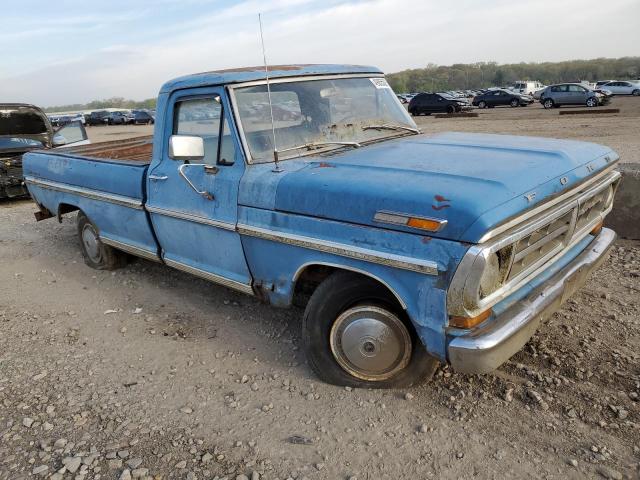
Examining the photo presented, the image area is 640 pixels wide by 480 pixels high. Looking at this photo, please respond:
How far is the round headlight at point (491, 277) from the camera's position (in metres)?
2.49

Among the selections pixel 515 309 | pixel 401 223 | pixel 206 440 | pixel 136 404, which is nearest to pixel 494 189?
pixel 401 223

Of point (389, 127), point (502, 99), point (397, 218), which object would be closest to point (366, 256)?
point (397, 218)

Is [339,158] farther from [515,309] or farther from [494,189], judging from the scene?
[515,309]

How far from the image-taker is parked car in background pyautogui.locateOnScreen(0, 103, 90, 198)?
9.48 metres

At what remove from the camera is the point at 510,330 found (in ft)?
8.48

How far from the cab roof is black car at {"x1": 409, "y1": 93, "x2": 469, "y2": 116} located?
91.8 ft

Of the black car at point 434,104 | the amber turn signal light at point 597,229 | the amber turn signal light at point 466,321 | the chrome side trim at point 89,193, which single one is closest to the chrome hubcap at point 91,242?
the chrome side trim at point 89,193

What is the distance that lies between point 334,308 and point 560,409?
1.39 meters

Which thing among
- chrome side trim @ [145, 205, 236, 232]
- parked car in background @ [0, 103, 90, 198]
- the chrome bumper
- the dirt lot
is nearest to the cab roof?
chrome side trim @ [145, 205, 236, 232]

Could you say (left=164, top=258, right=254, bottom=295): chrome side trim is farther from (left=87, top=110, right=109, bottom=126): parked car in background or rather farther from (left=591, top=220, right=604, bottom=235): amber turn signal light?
(left=87, top=110, right=109, bottom=126): parked car in background

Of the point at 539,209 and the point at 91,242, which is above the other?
the point at 539,209

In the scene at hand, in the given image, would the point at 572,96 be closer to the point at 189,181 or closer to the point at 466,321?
the point at 189,181

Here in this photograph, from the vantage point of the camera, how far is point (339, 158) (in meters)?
3.37

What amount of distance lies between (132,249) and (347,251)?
2.77 metres
